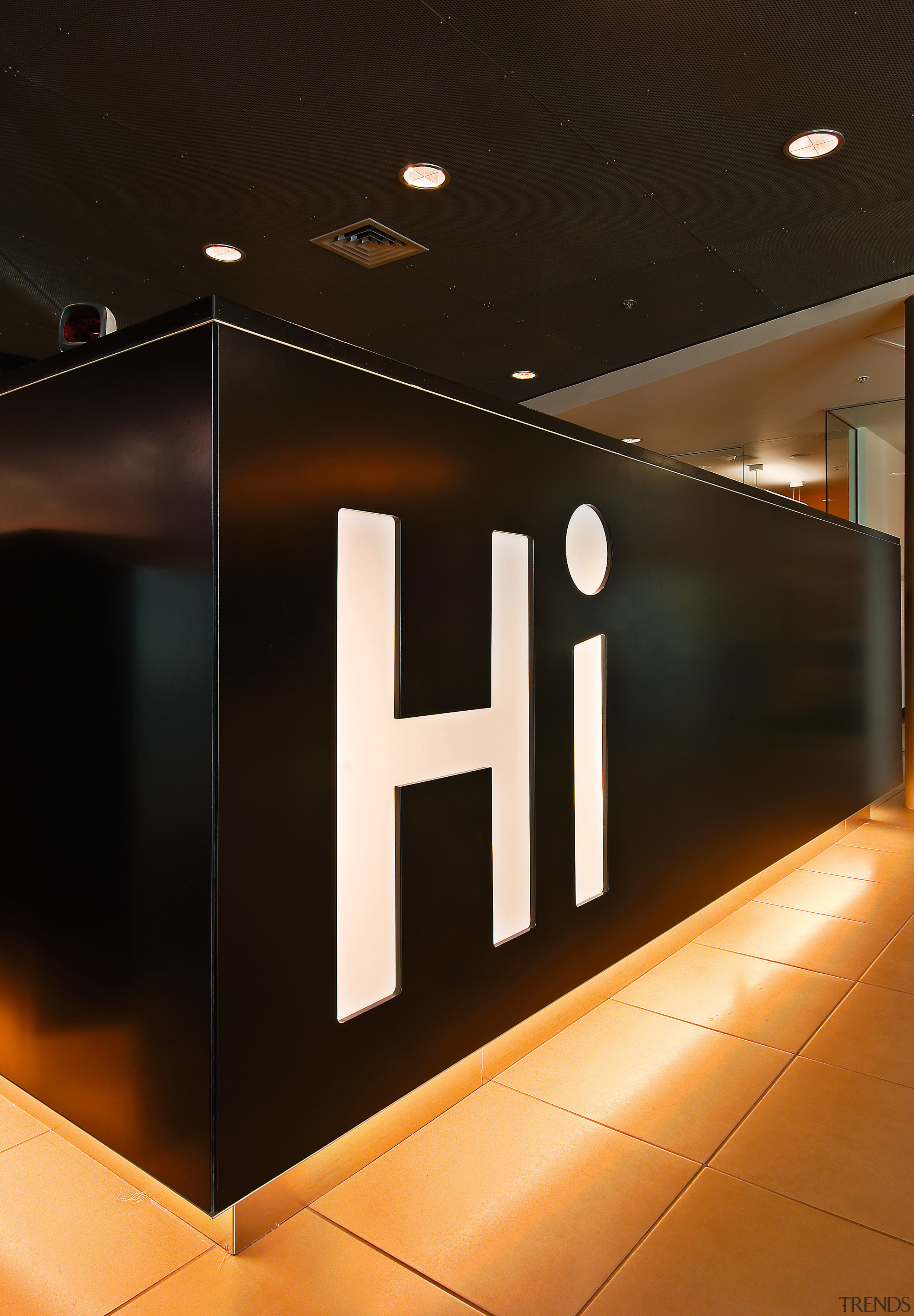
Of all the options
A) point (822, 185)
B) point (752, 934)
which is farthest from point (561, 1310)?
point (822, 185)

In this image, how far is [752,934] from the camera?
284 centimetres

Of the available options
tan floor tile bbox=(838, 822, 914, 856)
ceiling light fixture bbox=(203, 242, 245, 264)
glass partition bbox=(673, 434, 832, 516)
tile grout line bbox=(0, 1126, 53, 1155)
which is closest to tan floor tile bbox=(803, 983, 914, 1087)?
tile grout line bbox=(0, 1126, 53, 1155)

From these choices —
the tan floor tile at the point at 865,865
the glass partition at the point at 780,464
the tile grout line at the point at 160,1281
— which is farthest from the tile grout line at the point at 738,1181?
the glass partition at the point at 780,464

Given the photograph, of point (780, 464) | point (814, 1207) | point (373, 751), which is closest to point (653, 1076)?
point (814, 1207)

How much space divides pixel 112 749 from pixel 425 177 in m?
3.62

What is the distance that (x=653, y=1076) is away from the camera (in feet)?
6.26

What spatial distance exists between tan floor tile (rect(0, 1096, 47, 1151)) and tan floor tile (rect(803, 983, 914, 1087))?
1.72 m

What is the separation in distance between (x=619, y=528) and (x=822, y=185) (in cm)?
322

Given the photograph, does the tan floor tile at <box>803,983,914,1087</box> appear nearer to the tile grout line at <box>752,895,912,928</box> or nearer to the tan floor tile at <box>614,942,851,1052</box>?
the tan floor tile at <box>614,942,851,1052</box>

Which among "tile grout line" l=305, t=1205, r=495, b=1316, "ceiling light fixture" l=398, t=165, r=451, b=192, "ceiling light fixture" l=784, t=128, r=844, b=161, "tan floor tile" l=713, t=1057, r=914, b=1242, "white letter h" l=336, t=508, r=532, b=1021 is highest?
"ceiling light fixture" l=784, t=128, r=844, b=161

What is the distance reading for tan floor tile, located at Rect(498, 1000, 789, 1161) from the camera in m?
1.72

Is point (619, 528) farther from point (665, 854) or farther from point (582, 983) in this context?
point (582, 983)

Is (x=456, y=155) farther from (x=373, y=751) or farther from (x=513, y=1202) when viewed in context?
(x=513, y=1202)

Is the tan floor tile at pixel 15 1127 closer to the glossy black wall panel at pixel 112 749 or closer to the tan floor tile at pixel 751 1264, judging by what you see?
the glossy black wall panel at pixel 112 749
